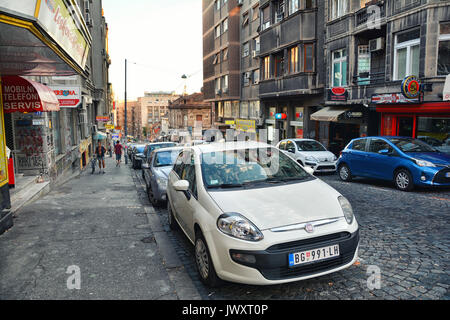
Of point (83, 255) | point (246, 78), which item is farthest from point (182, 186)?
point (246, 78)

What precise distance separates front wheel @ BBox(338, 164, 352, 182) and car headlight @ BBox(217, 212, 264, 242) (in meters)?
9.58

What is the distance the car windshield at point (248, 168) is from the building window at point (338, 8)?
15.9m

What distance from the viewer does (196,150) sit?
5684 millimetres

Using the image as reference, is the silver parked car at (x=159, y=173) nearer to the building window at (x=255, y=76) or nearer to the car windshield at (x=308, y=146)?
the car windshield at (x=308, y=146)

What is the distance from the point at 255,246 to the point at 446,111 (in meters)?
13.3

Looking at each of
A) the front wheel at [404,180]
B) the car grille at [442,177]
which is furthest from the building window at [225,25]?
the car grille at [442,177]

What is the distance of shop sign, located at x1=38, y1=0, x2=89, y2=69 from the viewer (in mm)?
4738

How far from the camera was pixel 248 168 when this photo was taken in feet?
16.8

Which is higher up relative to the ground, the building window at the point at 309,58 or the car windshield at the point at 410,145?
the building window at the point at 309,58

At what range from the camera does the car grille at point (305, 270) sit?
143 inches

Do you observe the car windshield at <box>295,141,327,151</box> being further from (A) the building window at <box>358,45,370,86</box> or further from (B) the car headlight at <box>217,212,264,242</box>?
(B) the car headlight at <box>217,212,264,242</box>

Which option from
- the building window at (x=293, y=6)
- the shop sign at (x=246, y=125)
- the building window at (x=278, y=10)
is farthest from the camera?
the shop sign at (x=246, y=125)

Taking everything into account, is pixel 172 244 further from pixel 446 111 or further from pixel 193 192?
pixel 446 111
